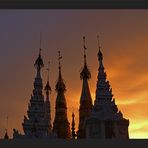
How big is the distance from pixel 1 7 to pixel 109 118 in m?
11.3

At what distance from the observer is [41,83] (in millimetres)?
18312

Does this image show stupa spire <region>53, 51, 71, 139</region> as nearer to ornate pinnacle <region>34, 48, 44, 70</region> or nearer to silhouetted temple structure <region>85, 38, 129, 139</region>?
ornate pinnacle <region>34, 48, 44, 70</region>

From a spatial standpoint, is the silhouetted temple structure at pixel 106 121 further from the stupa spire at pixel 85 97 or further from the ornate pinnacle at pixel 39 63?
the ornate pinnacle at pixel 39 63

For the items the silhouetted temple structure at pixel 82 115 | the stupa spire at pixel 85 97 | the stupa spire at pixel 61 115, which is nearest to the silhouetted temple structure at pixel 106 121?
the silhouetted temple structure at pixel 82 115

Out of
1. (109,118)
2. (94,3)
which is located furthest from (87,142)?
(109,118)

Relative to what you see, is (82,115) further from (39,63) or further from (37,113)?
(39,63)

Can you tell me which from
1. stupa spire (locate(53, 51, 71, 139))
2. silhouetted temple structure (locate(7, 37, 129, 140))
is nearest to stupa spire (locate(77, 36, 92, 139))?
silhouetted temple structure (locate(7, 37, 129, 140))

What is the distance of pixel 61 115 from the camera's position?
1981 cm

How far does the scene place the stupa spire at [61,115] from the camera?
18906mm

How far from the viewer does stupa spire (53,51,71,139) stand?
1891 centimetres

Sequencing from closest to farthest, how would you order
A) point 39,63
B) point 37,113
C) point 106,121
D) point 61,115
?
point 106,121, point 37,113, point 39,63, point 61,115

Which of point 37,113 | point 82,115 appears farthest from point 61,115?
point 37,113

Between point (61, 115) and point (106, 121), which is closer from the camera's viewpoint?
point (106, 121)

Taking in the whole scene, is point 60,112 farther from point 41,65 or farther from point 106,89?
point 106,89
